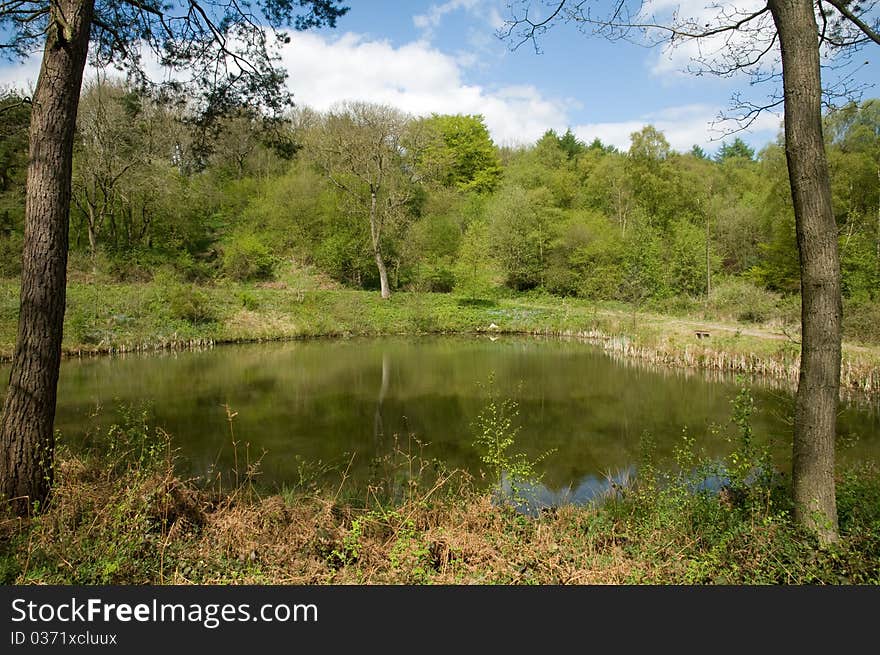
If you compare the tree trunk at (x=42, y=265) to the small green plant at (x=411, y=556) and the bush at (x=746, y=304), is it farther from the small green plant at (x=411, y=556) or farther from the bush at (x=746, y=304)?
the bush at (x=746, y=304)

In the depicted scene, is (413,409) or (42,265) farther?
(413,409)

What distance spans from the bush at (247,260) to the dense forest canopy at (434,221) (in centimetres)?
9

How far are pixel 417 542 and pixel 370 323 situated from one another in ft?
76.9

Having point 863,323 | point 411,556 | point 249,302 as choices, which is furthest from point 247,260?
point 411,556

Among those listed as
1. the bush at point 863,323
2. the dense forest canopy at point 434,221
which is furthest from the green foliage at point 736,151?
the bush at point 863,323

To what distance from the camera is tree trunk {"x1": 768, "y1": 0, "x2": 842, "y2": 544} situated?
12.9 ft

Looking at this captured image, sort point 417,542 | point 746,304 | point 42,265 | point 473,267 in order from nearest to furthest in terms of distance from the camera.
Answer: point 417,542 → point 42,265 → point 746,304 → point 473,267

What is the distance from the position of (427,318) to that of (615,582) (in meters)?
24.9

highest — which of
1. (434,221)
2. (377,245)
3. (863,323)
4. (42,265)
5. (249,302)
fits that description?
(434,221)

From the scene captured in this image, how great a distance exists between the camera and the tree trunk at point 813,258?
3945mm

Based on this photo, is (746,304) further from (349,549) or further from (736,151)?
(736,151)

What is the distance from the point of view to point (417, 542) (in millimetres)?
4109

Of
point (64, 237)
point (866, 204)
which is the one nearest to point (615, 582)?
point (64, 237)

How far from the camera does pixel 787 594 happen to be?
3.31 m
